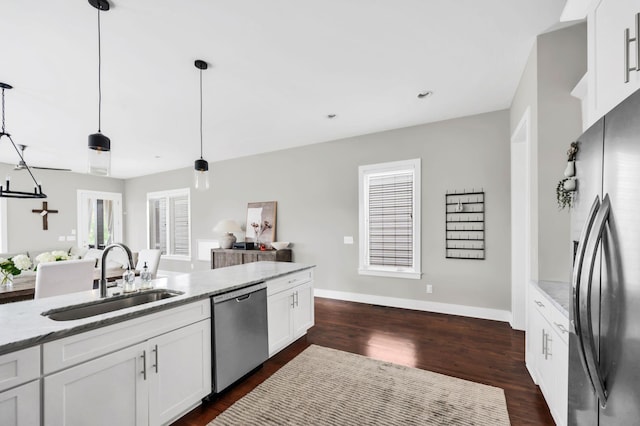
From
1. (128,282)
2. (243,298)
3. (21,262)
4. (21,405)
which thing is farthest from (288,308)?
(21,262)

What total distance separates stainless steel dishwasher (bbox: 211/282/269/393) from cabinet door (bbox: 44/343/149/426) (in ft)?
1.74

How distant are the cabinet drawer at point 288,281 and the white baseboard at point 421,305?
171 cm

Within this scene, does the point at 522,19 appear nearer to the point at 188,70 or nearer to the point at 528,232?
the point at 528,232

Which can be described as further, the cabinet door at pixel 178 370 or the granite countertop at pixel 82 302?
the cabinet door at pixel 178 370

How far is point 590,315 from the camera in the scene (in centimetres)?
106

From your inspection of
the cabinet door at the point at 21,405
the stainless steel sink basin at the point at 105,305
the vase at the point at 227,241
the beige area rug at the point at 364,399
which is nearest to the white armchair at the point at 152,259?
the vase at the point at 227,241

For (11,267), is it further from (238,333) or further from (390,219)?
(390,219)

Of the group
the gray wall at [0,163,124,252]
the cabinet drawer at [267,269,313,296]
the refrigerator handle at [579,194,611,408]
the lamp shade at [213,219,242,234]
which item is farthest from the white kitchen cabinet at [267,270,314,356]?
the gray wall at [0,163,124,252]

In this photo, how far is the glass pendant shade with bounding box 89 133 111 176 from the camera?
1.98 m

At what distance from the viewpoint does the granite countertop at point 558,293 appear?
1623mm

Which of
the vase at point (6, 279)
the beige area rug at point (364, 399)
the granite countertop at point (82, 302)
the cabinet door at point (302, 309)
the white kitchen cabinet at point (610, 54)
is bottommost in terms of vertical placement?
the beige area rug at point (364, 399)

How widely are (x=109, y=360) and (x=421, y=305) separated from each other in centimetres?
381

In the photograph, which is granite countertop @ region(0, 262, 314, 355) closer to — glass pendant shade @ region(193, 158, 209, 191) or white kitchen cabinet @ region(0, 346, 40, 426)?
white kitchen cabinet @ region(0, 346, 40, 426)

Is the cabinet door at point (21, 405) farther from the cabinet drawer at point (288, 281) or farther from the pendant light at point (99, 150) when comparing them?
the cabinet drawer at point (288, 281)
